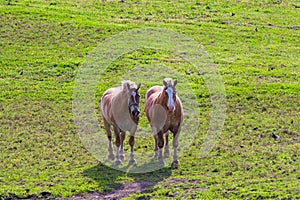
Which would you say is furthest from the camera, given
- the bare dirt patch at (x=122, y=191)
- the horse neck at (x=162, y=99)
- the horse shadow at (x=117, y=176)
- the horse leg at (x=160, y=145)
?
the horse leg at (x=160, y=145)

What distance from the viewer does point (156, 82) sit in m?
31.4

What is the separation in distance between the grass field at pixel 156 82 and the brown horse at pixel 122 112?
3.17ft

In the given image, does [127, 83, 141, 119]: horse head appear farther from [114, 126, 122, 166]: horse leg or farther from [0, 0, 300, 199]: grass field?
[0, 0, 300, 199]: grass field

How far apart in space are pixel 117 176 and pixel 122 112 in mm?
1982

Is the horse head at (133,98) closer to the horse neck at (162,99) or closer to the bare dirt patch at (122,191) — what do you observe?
the horse neck at (162,99)

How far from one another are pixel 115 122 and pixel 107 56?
1293 cm

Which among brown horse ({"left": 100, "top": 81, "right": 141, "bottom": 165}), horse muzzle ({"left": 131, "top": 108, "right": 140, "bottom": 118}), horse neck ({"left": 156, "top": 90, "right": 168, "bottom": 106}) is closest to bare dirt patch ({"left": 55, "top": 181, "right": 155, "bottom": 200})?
brown horse ({"left": 100, "top": 81, "right": 141, "bottom": 165})

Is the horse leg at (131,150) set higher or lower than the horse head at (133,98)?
lower

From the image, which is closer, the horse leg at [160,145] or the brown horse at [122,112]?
the brown horse at [122,112]

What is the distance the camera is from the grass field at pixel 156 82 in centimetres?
2092

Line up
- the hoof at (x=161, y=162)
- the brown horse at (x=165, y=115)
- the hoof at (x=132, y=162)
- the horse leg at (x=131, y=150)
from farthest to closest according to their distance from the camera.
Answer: the hoof at (x=132, y=162) → the horse leg at (x=131, y=150) → the hoof at (x=161, y=162) → the brown horse at (x=165, y=115)

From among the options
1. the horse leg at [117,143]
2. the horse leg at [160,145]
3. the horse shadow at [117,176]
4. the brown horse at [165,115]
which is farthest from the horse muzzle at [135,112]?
the horse shadow at [117,176]

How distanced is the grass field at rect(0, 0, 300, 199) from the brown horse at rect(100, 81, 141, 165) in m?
0.97

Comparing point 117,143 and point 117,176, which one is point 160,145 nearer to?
point 117,143
